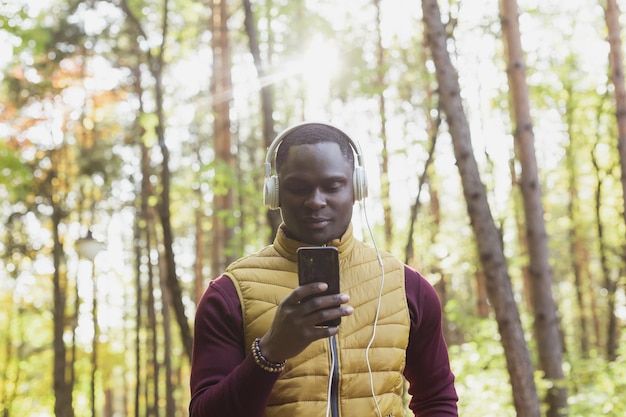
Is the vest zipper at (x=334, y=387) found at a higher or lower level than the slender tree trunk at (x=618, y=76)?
lower

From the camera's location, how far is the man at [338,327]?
6.46 feet

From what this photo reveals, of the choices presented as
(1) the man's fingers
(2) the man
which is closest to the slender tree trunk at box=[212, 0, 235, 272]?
(2) the man

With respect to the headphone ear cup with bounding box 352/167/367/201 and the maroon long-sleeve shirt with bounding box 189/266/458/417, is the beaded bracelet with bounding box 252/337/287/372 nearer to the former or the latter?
the maroon long-sleeve shirt with bounding box 189/266/458/417

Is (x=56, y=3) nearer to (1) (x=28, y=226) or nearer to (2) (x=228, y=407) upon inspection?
(1) (x=28, y=226)

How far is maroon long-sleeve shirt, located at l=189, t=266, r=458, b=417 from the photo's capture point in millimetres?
1796

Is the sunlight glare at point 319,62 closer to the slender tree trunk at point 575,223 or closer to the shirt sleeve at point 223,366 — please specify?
the slender tree trunk at point 575,223

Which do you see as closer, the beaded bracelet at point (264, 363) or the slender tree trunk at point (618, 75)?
the beaded bracelet at point (264, 363)

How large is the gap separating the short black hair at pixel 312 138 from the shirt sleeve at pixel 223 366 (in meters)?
0.44

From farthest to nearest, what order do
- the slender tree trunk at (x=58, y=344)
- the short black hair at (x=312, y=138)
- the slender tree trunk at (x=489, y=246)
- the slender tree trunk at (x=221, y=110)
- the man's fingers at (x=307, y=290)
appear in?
the slender tree trunk at (x=58, y=344) < the slender tree trunk at (x=221, y=110) < the slender tree trunk at (x=489, y=246) < the short black hair at (x=312, y=138) < the man's fingers at (x=307, y=290)

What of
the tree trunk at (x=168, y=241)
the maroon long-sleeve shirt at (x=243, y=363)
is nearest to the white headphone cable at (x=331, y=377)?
the maroon long-sleeve shirt at (x=243, y=363)

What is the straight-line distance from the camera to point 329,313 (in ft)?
5.49

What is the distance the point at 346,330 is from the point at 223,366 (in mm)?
385

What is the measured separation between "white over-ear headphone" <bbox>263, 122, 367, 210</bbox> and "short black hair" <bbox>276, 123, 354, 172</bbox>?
0.4 inches

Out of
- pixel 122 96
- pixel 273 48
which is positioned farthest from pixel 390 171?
pixel 122 96
